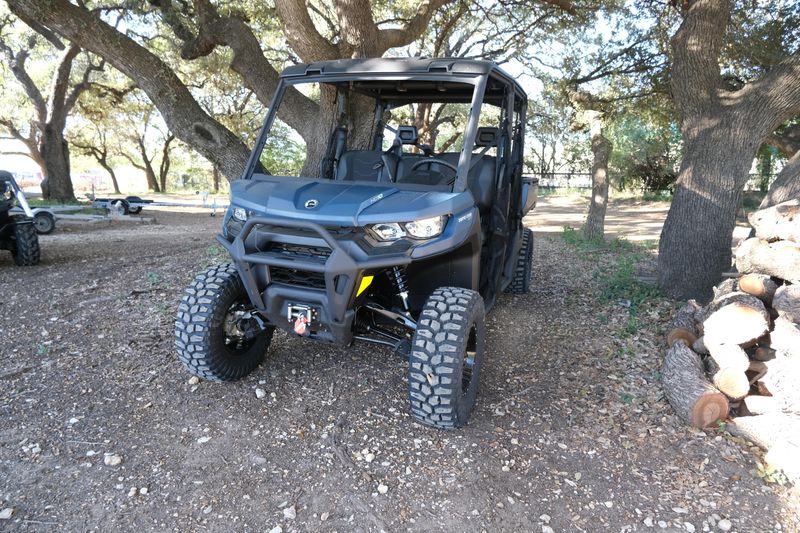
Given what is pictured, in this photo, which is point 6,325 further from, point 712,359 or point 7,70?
point 7,70

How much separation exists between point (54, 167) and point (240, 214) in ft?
57.7

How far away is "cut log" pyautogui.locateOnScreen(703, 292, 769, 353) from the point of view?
10.9ft

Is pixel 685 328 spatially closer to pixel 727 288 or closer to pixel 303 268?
pixel 727 288

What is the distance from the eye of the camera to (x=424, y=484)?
2.73 meters

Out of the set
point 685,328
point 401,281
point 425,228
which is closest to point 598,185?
point 685,328

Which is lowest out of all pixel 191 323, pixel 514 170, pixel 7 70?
pixel 191 323

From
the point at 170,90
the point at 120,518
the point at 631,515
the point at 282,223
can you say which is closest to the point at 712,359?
the point at 631,515

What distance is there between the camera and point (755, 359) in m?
3.44

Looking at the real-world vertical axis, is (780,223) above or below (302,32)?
below

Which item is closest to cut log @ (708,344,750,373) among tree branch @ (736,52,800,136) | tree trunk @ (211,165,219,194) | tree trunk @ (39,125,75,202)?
tree branch @ (736,52,800,136)

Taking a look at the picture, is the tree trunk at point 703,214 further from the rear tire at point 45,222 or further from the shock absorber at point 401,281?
the rear tire at point 45,222

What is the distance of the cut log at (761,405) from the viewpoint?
3092 millimetres

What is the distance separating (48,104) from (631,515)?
64.9ft

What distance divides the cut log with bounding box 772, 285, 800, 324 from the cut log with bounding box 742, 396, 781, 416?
0.54m
